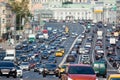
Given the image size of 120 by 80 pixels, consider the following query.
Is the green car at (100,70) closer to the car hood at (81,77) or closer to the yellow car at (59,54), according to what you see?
the car hood at (81,77)

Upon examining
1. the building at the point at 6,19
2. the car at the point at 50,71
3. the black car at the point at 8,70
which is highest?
the black car at the point at 8,70

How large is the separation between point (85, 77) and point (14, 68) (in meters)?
11.7

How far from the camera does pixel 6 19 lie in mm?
177625

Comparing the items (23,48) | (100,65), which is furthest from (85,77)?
(23,48)

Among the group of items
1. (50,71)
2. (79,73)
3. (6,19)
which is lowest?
(6,19)

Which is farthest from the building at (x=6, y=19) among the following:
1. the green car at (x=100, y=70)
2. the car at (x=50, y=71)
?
the car at (x=50, y=71)

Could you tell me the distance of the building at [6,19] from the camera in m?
169

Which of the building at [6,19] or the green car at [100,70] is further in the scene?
the building at [6,19]

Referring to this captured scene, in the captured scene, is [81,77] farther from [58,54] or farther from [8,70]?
[58,54]

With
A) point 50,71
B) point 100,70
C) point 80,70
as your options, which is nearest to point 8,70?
point 80,70

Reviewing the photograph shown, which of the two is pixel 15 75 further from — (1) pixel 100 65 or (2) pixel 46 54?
(2) pixel 46 54

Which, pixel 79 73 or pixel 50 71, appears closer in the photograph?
pixel 79 73

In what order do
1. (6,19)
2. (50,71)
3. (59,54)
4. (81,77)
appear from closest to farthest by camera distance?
(81,77) < (50,71) < (59,54) < (6,19)

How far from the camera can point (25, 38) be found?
168500mm
